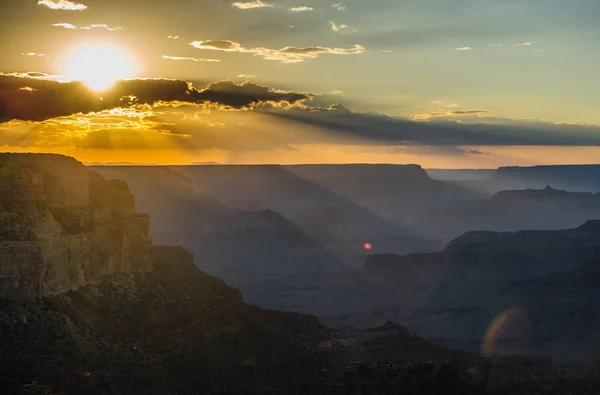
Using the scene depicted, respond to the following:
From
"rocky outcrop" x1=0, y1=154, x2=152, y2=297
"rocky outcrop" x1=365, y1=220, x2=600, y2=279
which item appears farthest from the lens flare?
"rocky outcrop" x1=0, y1=154, x2=152, y2=297

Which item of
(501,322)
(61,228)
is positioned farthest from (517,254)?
(61,228)

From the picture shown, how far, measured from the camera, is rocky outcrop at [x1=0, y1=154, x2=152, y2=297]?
7225 centimetres

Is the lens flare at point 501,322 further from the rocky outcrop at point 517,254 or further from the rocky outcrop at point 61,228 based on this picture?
the rocky outcrop at point 61,228

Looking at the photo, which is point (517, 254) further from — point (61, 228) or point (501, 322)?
point (61, 228)

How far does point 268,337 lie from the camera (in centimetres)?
8500

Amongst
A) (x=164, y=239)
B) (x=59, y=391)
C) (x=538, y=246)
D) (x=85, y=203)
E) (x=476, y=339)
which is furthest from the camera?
(x=164, y=239)

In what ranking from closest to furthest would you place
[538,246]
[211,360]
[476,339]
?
[211,360] < [476,339] < [538,246]

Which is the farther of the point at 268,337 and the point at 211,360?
the point at 268,337

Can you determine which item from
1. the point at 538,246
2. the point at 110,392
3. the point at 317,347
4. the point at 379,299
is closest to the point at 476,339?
the point at 379,299

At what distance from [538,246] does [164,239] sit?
69472 millimetres

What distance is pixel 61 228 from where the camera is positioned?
254 feet

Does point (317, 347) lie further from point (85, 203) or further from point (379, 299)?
point (379, 299)

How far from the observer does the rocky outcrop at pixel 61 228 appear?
7225 centimetres

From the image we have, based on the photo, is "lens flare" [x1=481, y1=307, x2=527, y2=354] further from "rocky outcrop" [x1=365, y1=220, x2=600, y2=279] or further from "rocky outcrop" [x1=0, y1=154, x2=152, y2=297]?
"rocky outcrop" [x1=0, y1=154, x2=152, y2=297]
